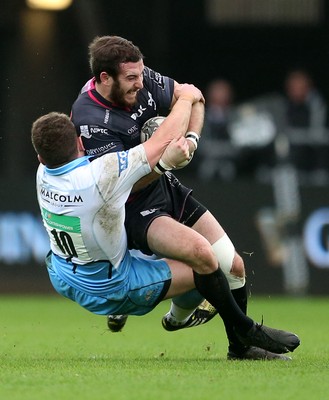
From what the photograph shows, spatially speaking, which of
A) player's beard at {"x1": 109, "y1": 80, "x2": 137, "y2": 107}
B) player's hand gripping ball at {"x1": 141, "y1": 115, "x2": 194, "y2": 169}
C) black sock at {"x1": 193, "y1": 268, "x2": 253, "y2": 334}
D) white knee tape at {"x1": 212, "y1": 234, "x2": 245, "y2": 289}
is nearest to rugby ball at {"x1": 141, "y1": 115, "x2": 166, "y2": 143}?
player's hand gripping ball at {"x1": 141, "y1": 115, "x2": 194, "y2": 169}

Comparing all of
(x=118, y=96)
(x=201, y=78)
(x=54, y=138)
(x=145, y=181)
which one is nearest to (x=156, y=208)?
(x=145, y=181)

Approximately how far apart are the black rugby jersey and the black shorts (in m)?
0.39

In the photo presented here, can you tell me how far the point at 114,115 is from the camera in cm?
816

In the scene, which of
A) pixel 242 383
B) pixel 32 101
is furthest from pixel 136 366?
pixel 32 101

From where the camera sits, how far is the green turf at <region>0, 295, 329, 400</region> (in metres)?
6.41

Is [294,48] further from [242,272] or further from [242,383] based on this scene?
[242,383]

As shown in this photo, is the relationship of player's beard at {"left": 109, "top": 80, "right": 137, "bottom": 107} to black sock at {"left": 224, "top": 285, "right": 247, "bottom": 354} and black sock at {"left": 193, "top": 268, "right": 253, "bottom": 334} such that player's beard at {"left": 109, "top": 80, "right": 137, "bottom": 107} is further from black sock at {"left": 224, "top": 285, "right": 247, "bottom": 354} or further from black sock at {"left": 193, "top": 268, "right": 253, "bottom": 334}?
black sock at {"left": 224, "top": 285, "right": 247, "bottom": 354}

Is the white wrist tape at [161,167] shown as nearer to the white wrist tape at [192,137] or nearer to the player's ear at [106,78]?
the white wrist tape at [192,137]

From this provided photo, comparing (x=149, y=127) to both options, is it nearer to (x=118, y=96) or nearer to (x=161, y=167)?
(x=118, y=96)

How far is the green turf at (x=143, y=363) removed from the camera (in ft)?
21.0

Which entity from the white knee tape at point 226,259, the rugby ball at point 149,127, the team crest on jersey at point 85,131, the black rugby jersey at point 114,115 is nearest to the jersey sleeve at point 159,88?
the black rugby jersey at point 114,115

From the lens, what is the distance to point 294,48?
19016 mm

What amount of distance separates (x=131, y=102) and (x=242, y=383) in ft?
7.58

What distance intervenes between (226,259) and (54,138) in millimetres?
1582
